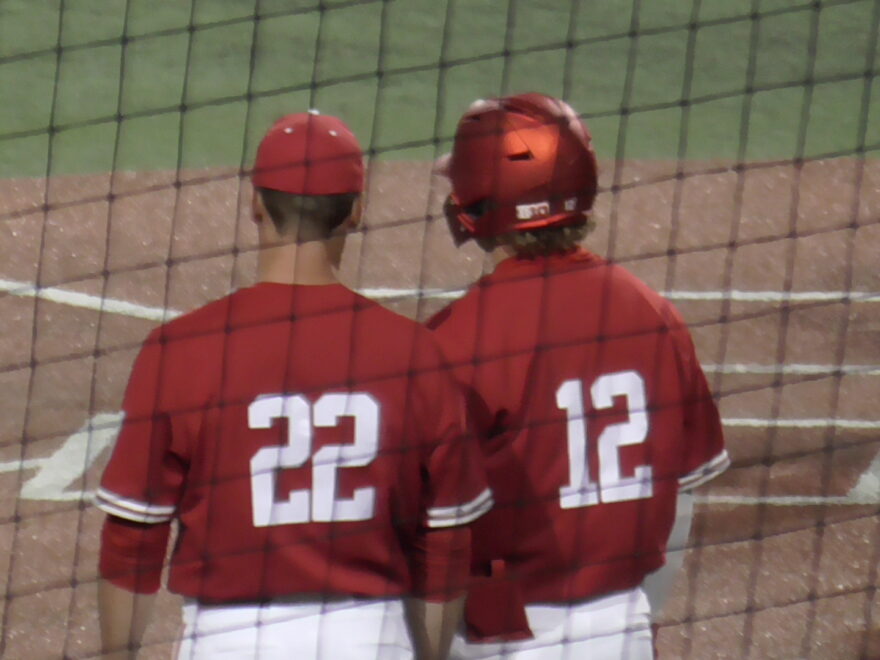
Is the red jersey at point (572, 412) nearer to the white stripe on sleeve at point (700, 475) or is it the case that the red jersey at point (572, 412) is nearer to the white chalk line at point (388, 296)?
the white stripe on sleeve at point (700, 475)

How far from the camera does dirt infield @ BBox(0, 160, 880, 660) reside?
5625 mm

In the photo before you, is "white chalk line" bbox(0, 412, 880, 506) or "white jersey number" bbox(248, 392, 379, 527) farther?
"white chalk line" bbox(0, 412, 880, 506)

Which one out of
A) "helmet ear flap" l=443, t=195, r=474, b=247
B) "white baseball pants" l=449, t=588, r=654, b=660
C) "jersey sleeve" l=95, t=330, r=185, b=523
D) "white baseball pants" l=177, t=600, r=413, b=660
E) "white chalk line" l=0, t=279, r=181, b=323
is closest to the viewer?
"jersey sleeve" l=95, t=330, r=185, b=523

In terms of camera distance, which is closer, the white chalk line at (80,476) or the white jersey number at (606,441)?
the white jersey number at (606,441)

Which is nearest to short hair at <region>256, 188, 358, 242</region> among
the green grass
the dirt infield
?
the dirt infield

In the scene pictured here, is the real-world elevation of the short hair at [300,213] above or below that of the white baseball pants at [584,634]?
above

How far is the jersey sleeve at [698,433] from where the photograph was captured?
3.42 meters

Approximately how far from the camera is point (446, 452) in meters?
3.19

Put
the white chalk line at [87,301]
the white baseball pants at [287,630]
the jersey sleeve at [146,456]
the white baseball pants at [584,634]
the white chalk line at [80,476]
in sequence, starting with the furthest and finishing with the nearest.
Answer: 1. the white chalk line at [87,301]
2. the white chalk line at [80,476]
3. the white baseball pants at [584,634]
4. the white baseball pants at [287,630]
5. the jersey sleeve at [146,456]

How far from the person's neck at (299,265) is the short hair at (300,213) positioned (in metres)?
0.02

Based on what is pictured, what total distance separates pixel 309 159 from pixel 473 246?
6.16 metres

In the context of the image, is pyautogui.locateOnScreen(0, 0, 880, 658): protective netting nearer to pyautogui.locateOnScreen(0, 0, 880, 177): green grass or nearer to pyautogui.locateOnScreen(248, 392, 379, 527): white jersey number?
pyautogui.locateOnScreen(0, 0, 880, 177): green grass

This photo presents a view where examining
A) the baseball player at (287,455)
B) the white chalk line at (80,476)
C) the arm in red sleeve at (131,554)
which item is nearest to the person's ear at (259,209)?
the baseball player at (287,455)

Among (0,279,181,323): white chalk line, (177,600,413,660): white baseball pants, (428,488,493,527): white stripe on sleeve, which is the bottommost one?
(0,279,181,323): white chalk line
